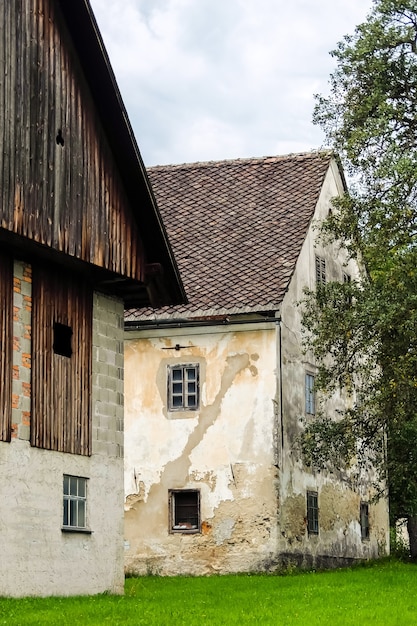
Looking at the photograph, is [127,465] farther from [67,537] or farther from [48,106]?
[48,106]

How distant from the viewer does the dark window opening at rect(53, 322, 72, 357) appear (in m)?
21.6

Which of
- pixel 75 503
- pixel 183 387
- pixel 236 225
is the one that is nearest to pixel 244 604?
pixel 75 503

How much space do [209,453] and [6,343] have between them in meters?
11.1

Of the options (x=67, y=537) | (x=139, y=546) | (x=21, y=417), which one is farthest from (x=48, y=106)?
(x=139, y=546)

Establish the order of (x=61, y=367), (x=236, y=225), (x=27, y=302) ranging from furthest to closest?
(x=236, y=225) → (x=61, y=367) → (x=27, y=302)

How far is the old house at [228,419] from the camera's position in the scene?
29.6m

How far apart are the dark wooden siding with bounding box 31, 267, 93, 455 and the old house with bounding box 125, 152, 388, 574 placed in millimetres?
8376

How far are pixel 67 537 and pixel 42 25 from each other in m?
8.69

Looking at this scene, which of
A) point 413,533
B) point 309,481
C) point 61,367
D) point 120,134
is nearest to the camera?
point 61,367

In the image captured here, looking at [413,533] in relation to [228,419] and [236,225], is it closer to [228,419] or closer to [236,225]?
[228,419]

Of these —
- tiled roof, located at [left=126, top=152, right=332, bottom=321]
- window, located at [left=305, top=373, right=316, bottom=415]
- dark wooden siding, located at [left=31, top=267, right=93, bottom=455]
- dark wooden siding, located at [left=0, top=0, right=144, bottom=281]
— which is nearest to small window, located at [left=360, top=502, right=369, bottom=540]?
window, located at [left=305, top=373, right=316, bottom=415]

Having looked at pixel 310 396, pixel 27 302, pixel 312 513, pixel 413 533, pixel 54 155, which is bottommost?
pixel 413 533

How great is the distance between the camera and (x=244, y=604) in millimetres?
19562

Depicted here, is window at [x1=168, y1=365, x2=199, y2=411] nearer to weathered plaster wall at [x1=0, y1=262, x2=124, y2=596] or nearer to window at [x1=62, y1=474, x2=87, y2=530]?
weathered plaster wall at [x1=0, y1=262, x2=124, y2=596]
